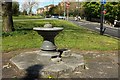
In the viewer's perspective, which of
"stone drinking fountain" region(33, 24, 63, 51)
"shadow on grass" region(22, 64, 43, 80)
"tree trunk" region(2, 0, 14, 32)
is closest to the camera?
"shadow on grass" region(22, 64, 43, 80)

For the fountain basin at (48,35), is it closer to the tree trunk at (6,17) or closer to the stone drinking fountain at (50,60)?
the stone drinking fountain at (50,60)

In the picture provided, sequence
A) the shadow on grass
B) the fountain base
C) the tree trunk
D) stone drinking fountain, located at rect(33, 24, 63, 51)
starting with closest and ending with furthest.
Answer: the shadow on grass < the fountain base < stone drinking fountain, located at rect(33, 24, 63, 51) < the tree trunk

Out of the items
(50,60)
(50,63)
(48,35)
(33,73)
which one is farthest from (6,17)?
(33,73)

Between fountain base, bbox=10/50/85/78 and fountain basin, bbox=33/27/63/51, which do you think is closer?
fountain base, bbox=10/50/85/78

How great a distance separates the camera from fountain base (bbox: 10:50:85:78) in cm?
A: 625

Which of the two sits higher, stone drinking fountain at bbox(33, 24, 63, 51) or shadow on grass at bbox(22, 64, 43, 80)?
stone drinking fountain at bbox(33, 24, 63, 51)

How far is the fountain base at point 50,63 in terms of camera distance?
20.5 ft

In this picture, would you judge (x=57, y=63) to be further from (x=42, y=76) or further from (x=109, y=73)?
(x=109, y=73)

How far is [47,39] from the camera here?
7.71m

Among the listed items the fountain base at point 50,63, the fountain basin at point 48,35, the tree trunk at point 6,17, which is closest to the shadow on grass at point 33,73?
the fountain base at point 50,63

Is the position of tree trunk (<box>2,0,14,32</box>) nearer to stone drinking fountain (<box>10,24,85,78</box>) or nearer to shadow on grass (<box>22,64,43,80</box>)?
stone drinking fountain (<box>10,24,85,78</box>)

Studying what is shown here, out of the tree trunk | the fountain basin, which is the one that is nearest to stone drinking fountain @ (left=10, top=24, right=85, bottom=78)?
the fountain basin

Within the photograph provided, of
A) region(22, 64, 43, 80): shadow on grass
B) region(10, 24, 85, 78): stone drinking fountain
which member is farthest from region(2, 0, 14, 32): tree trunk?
region(22, 64, 43, 80): shadow on grass

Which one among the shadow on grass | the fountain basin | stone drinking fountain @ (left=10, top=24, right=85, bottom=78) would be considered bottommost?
the shadow on grass
